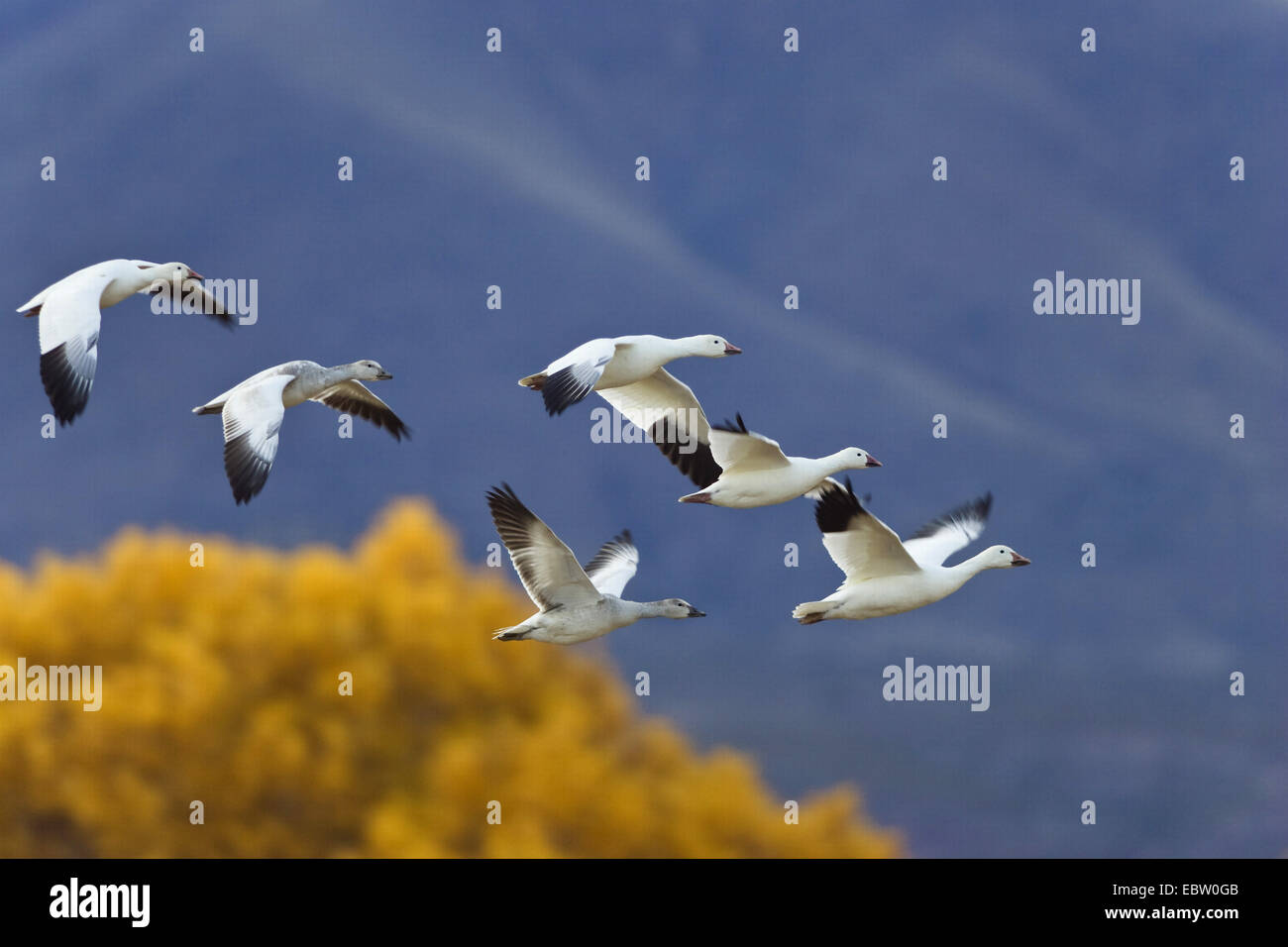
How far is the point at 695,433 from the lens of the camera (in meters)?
10.7

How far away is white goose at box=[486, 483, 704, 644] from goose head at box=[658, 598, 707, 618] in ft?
0.63

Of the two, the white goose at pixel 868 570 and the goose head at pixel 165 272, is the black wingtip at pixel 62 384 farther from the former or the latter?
the white goose at pixel 868 570

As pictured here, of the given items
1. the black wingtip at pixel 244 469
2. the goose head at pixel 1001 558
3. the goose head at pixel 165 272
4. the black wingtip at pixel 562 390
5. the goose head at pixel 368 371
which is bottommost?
the goose head at pixel 1001 558

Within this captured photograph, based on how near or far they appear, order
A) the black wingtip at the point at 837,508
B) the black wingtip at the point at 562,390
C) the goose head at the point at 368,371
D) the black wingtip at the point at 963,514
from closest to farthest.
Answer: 1. the black wingtip at the point at 562,390
2. the black wingtip at the point at 837,508
3. the goose head at the point at 368,371
4. the black wingtip at the point at 963,514

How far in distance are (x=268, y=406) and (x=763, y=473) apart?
309 centimetres

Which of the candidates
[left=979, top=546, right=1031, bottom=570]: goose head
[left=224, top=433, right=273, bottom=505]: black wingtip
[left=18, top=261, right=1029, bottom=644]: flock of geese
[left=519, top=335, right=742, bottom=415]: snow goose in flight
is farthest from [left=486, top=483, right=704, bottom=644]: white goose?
[left=979, top=546, right=1031, bottom=570]: goose head

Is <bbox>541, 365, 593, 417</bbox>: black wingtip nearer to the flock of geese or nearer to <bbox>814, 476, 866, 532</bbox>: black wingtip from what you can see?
the flock of geese

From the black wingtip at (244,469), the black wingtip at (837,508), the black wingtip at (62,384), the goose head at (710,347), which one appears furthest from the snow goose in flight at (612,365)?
the black wingtip at (62,384)

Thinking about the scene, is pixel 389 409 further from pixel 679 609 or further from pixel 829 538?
pixel 829 538

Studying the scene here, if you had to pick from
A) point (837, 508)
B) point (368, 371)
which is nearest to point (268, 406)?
point (368, 371)

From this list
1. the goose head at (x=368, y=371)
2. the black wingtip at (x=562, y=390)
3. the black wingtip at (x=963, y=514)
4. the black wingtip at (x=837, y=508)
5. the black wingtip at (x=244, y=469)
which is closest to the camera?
the black wingtip at (x=562, y=390)

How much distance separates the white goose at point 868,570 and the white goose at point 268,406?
10.3 ft

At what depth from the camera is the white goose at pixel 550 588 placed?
370 inches

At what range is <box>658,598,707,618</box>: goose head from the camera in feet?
32.2
